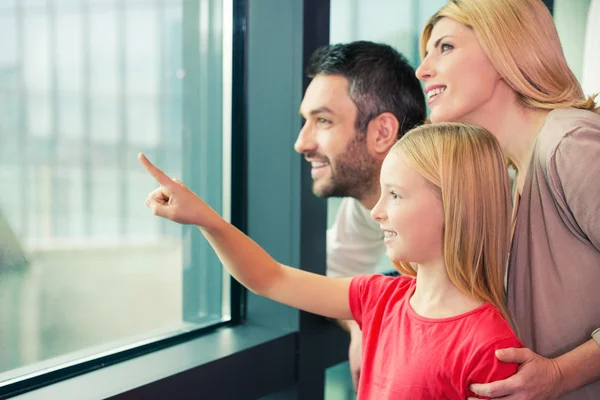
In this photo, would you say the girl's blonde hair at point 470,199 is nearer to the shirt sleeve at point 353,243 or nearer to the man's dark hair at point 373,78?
the man's dark hair at point 373,78

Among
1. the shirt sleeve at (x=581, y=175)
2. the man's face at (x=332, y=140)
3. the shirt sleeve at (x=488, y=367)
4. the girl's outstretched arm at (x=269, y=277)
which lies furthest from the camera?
the man's face at (x=332, y=140)

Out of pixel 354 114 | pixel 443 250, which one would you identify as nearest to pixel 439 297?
pixel 443 250

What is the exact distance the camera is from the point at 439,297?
3.70 feet

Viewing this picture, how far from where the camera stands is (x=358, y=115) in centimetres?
168

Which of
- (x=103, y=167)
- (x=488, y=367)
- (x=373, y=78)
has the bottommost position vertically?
(x=488, y=367)

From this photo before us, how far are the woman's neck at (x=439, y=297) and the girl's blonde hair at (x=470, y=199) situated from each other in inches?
0.9

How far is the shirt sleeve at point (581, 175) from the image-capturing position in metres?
1.14

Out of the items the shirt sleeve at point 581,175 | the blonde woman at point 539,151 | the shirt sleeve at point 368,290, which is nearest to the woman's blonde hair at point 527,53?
the blonde woman at point 539,151

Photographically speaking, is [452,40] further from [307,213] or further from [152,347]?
[152,347]

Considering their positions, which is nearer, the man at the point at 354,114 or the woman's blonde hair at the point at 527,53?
Result: the woman's blonde hair at the point at 527,53

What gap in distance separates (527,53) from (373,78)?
493 mm

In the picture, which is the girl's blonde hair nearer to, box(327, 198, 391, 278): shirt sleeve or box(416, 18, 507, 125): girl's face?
box(416, 18, 507, 125): girl's face

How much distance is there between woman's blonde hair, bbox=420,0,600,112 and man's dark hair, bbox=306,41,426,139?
43cm

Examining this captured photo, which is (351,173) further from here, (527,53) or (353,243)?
(527,53)
